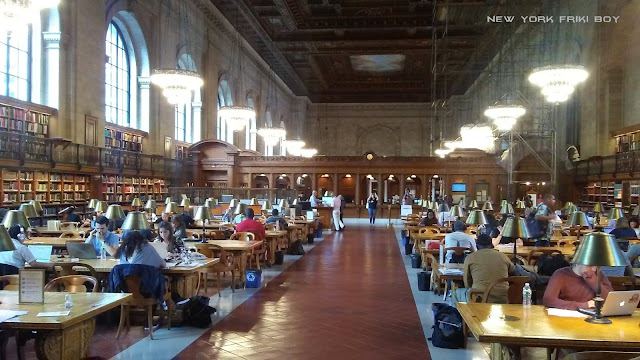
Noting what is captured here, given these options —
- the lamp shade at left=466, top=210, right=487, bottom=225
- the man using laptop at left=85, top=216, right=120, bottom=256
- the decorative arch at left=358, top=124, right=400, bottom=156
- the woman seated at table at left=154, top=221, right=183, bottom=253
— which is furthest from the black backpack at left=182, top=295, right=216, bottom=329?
the decorative arch at left=358, top=124, right=400, bottom=156

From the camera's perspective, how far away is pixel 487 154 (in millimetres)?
26578

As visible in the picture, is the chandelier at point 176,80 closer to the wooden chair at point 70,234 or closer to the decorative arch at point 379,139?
the wooden chair at point 70,234

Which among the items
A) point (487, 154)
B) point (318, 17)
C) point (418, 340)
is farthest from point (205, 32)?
point (418, 340)

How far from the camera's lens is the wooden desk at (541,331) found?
3234 millimetres

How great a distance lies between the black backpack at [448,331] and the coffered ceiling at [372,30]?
13.6 m

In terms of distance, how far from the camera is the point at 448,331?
5.67 metres

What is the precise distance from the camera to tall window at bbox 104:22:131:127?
1791cm

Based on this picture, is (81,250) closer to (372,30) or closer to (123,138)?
(123,138)

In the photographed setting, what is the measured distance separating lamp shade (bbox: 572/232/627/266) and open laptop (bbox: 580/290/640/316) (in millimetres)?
388

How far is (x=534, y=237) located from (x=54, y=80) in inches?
484

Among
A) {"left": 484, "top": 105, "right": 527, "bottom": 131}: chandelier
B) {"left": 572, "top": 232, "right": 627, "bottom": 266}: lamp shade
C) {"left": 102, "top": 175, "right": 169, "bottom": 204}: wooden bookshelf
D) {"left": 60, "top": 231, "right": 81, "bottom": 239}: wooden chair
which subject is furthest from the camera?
{"left": 102, "top": 175, "right": 169, "bottom": 204}: wooden bookshelf

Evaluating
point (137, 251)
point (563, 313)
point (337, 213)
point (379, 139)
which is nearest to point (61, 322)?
point (137, 251)

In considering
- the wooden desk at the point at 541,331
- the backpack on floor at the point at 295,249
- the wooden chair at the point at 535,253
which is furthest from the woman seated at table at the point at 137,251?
the backpack on floor at the point at 295,249

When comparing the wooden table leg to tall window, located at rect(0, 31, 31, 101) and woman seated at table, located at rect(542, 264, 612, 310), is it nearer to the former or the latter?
woman seated at table, located at rect(542, 264, 612, 310)
